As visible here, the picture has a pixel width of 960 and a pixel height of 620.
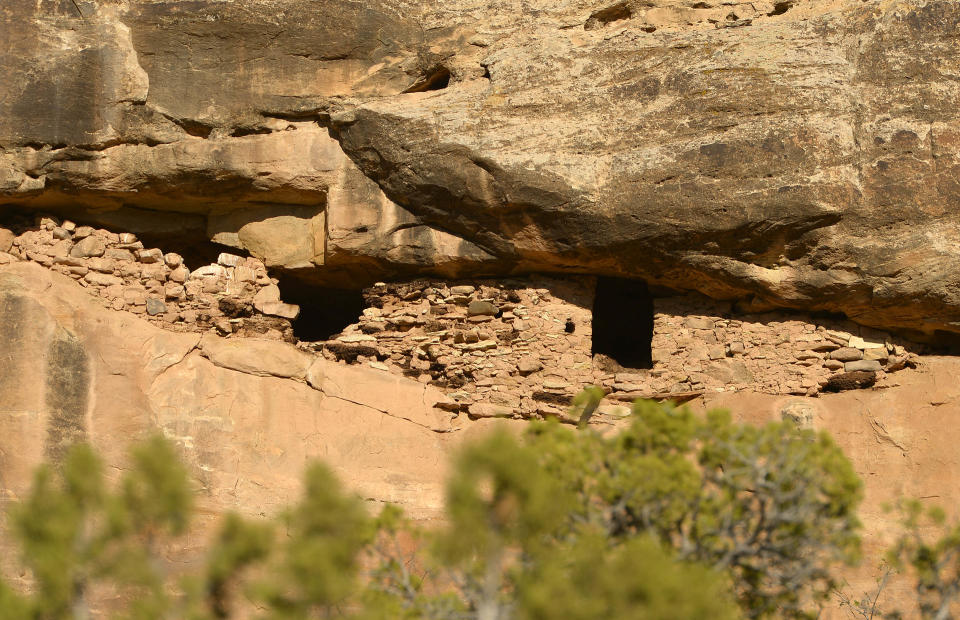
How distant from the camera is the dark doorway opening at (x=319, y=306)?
11.0 metres

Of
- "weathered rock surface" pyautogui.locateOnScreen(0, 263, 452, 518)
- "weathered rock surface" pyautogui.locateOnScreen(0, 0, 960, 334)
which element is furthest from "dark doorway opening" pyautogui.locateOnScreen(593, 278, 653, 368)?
"weathered rock surface" pyautogui.locateOnScreen(0, 263, 452, 518)

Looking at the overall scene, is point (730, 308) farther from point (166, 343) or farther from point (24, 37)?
point (24, 37)

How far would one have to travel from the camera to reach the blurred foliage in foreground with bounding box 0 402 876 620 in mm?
6000

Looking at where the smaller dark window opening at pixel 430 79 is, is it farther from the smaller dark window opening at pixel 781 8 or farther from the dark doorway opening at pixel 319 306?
the smaller dark window opening at pixel 781 8

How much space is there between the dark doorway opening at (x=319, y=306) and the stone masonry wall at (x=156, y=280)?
0.52 metres

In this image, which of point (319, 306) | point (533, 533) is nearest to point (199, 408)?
point (319, 306)

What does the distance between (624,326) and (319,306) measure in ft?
9.36

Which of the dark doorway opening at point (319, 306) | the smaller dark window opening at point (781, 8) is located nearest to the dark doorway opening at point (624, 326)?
the dark doorway opening at point (319, 306)

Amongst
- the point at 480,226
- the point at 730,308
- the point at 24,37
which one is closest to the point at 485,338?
the point at 480,226

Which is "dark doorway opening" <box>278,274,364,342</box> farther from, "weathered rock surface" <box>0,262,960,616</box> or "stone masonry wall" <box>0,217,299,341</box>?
"weathered rock surface" <box>0,262,960,616</box>

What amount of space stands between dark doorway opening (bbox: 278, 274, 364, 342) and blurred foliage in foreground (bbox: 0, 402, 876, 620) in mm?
3906

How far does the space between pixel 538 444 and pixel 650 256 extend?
3.25m

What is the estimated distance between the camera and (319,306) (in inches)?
462

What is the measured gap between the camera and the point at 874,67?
912cm
